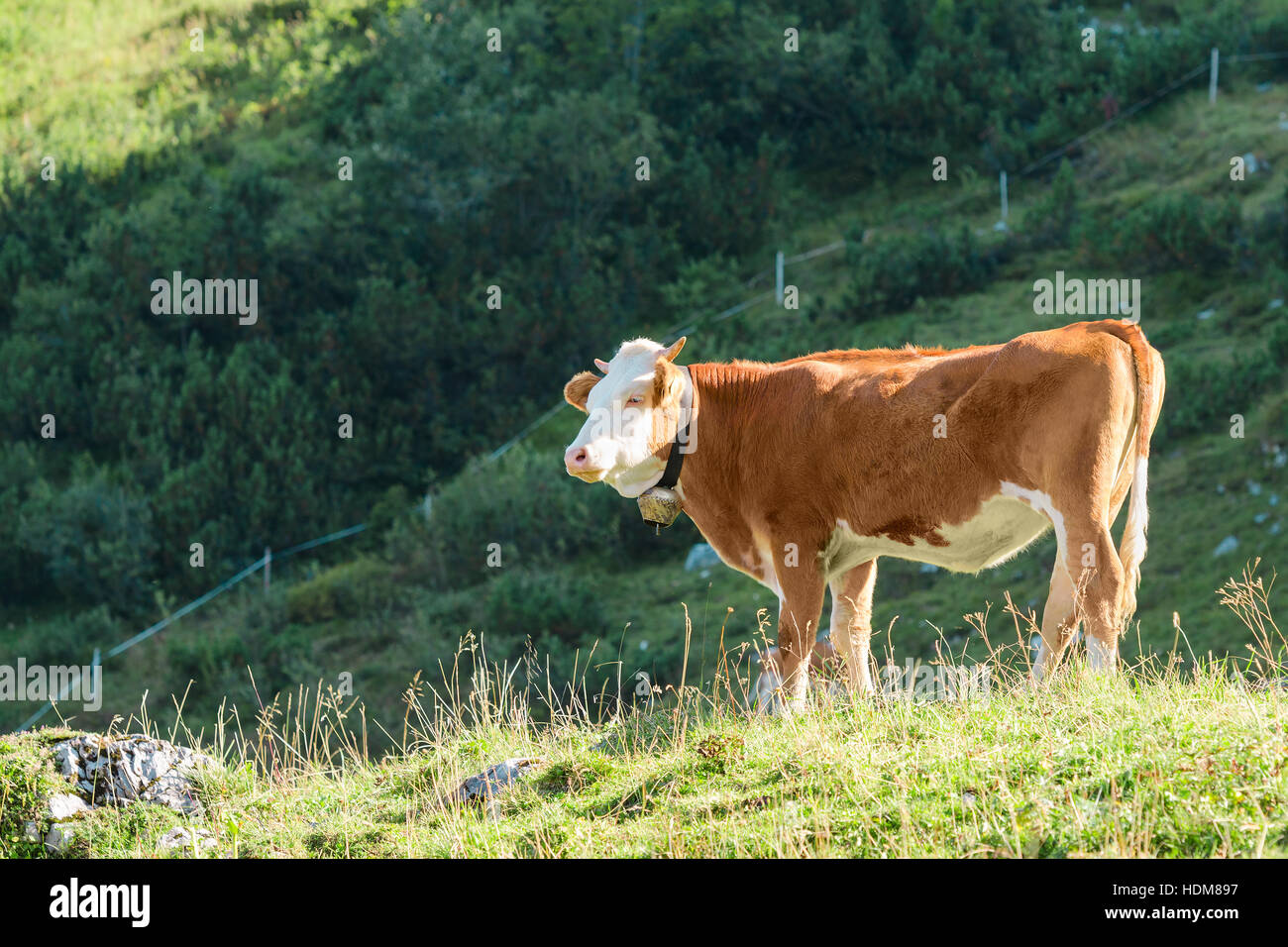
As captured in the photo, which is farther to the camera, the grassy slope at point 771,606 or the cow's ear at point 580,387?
the cow's ear at point 580,387

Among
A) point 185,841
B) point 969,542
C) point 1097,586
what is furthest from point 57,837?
point 1097,586

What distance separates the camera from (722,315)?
76.6 ft

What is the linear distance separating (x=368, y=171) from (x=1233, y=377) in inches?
703

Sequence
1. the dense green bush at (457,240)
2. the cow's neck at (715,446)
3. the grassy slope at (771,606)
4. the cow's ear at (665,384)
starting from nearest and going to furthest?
the grassy slope at (771,606), the cow's ear at (665,384), the cow's neck at (715,446), the dense green bush at (457,240)

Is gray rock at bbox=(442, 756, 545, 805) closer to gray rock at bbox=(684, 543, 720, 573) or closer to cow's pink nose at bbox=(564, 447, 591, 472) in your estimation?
cow's pink nose at bbox=(564, 447, 591, 472)

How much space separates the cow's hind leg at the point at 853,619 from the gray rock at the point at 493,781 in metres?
1.75

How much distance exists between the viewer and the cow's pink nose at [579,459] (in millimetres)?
5852

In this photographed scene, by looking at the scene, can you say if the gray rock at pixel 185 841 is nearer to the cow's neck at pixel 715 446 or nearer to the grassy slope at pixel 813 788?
the grassy slope at pixel 813 788

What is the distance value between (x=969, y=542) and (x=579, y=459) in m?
1.88

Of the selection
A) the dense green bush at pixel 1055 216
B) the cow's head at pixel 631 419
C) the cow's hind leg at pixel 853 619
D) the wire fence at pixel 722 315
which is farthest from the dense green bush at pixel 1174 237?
the cow's head at pixel 631 419

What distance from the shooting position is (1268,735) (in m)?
4.42

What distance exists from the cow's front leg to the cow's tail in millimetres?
1407
